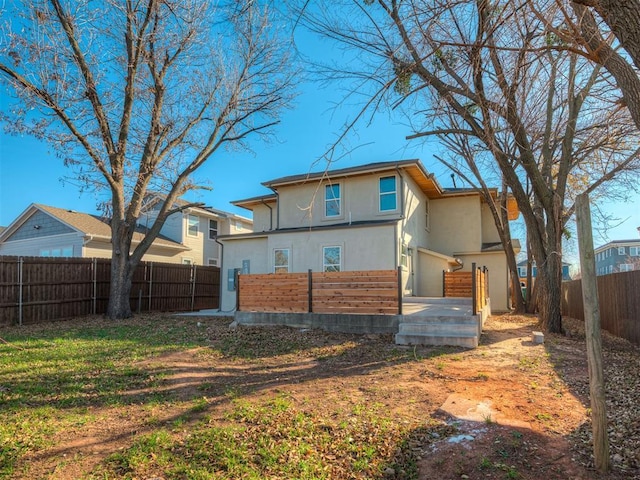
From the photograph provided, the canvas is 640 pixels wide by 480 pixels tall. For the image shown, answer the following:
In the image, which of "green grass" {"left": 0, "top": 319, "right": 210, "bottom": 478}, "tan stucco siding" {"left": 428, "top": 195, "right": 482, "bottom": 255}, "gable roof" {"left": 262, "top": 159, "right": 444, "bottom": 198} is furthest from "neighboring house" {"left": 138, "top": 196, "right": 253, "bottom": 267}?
"green grass" {"left": 0, "top": 319, "right": 210, "bottom": 478}

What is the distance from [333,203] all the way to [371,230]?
2.83m

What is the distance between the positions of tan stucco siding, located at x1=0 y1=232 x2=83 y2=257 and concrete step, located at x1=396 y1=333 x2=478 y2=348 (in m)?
17.9

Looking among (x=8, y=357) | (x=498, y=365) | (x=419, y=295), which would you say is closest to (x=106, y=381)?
(x=8, y=357)

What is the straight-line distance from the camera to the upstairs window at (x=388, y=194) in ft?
49.9

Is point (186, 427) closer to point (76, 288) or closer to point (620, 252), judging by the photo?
point (76, 288)

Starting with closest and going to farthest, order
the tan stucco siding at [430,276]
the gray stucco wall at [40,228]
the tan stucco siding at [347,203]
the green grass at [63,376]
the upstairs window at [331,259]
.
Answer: the green grass at [63,376], the upstairs window at [331,259], the tan stucco siding at [347,203], the tan stucco siding at [430,276], the gray stucco wall at [40,228]

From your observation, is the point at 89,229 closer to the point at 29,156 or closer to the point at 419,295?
the point at 29,156

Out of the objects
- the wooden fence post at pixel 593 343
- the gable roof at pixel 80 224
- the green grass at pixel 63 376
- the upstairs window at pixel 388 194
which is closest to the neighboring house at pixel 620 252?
the upstairs window at pixel 388 194

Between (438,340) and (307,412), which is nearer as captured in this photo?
(307,412)

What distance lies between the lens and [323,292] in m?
10.7

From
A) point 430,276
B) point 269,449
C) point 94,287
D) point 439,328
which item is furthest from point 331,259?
point 269,449

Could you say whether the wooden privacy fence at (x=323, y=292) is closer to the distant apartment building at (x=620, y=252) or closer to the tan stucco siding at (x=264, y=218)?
the tan stucco siding at (x=264, y=218)

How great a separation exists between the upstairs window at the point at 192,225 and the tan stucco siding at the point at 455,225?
48.2ft

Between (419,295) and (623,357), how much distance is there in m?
9.61
